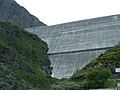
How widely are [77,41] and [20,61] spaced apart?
2819cm

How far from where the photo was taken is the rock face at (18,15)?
14112 cm

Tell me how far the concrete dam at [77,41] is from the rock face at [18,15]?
123 ft

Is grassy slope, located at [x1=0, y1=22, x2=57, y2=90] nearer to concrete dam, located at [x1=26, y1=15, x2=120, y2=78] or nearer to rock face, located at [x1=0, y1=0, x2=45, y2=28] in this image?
concrete dam, located at [x1=26, y1=15, x2=120, y2=78]

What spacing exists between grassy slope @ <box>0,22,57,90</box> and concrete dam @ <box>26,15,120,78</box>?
11.9ft

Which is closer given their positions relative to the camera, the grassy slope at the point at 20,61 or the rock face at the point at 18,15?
the grassy slope at the point at 20,61

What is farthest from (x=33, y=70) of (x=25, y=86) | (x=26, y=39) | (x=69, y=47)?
(x=69, y=47)

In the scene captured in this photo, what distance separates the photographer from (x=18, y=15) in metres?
142

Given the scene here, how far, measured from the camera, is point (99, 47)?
75.8m

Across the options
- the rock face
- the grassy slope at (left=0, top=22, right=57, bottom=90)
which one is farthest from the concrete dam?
the rock face

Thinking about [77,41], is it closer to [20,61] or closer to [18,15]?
[20,61]

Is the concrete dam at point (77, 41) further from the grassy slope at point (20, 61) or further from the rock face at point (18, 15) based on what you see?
the rock face at point (18, 15)

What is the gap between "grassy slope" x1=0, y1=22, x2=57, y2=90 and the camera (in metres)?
49.1

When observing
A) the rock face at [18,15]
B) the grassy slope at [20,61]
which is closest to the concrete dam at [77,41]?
the grassy slope at [20,61]

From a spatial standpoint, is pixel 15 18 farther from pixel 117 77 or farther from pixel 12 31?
pixel 117 77
